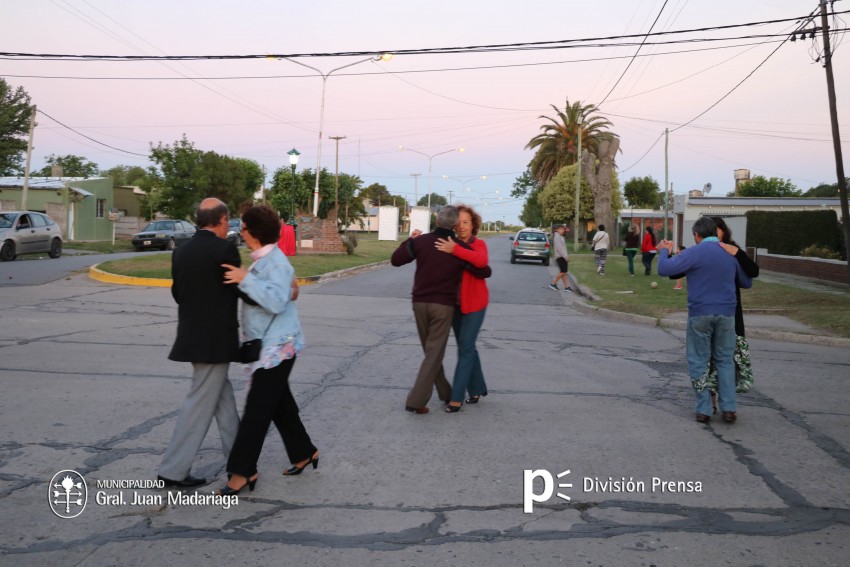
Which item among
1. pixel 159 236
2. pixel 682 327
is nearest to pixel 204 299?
pixel 682 327

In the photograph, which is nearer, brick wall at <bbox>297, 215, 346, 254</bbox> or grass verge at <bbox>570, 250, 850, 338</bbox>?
grass verge at <bbox>570, 250, 850, 338</bbox>

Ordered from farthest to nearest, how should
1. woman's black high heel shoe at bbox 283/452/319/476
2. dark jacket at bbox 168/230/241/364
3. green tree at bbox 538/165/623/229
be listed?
1. green tree at bbox 538/165/623/229
2. woman's black high heel shoe at bbox 283/452/319/476
3. dark jacket at bbox 168/230/241/364

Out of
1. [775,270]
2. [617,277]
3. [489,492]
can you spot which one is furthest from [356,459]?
[775,270]

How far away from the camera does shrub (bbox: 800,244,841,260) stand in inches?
1067

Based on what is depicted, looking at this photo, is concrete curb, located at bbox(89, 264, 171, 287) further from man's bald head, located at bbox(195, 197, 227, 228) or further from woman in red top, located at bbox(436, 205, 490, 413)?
man's bald head, located at bbox(195, 197, 227, 228)

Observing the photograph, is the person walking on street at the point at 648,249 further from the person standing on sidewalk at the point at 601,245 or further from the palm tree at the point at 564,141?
the palm tree at the point at 564,141

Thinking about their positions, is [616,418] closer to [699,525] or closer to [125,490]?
[699,525]

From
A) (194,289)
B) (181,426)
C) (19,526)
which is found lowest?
(19,526)

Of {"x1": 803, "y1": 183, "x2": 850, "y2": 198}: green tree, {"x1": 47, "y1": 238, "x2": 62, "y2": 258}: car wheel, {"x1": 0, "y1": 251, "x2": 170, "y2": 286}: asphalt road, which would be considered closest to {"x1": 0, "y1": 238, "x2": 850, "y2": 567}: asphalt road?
{"x1": 0, "y1": 251, "x2": 170, "y2": 286}: asphalt road

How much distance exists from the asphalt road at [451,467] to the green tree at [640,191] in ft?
262

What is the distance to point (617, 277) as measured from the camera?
84.2 feet

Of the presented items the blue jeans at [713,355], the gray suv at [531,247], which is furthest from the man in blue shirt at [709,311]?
the gray suv at [531,247]

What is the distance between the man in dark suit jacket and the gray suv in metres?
32.9

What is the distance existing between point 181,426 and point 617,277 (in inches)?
876
